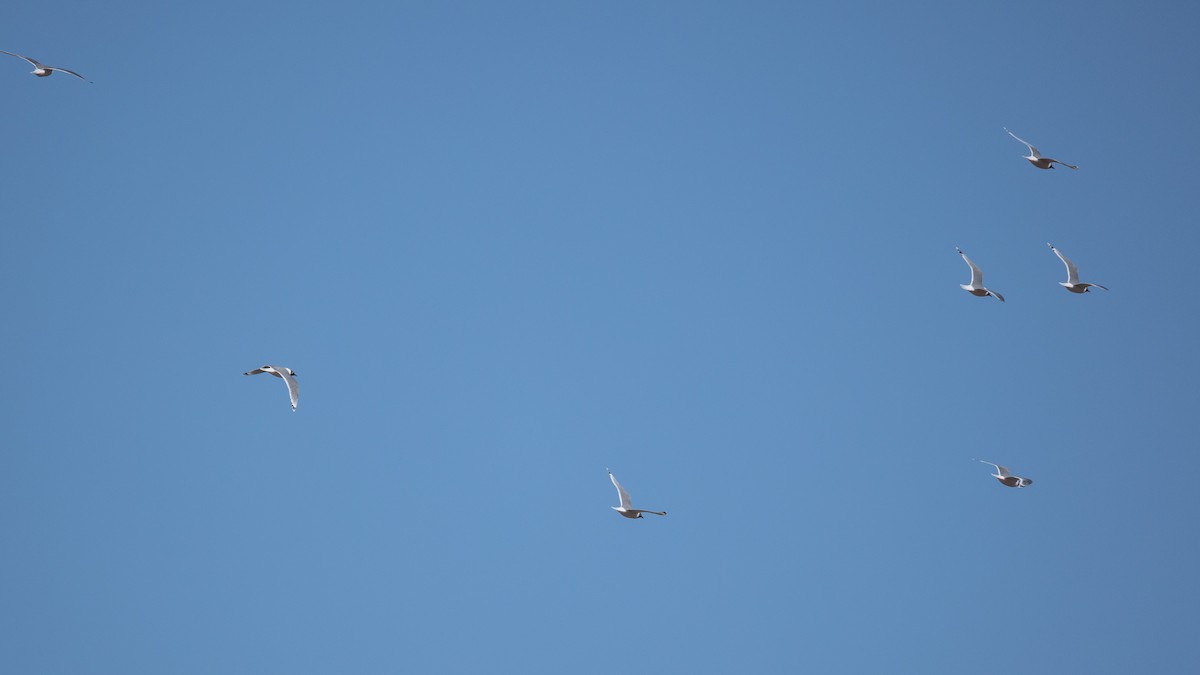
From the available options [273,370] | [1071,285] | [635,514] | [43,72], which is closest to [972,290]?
[1071,285]

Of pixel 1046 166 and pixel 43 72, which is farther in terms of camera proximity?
pixel 1046 166

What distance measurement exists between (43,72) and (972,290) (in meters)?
21.5

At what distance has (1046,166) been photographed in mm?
37250

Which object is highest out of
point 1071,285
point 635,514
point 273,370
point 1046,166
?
point 1046,166

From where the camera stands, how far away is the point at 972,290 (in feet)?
123

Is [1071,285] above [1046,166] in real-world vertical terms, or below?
below

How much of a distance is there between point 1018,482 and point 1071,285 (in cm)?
502

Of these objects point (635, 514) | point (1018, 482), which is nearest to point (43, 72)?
point (635, 514)

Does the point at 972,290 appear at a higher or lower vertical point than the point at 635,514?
higher

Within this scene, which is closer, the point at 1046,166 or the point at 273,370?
the point at 273,370

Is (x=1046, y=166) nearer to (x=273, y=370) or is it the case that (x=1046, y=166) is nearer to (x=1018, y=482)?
(x=1018, y=482)

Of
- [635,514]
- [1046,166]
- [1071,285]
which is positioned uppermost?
[1046,166]

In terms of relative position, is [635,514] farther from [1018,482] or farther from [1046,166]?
[1046,166]

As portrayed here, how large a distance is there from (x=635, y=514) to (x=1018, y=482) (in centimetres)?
945
